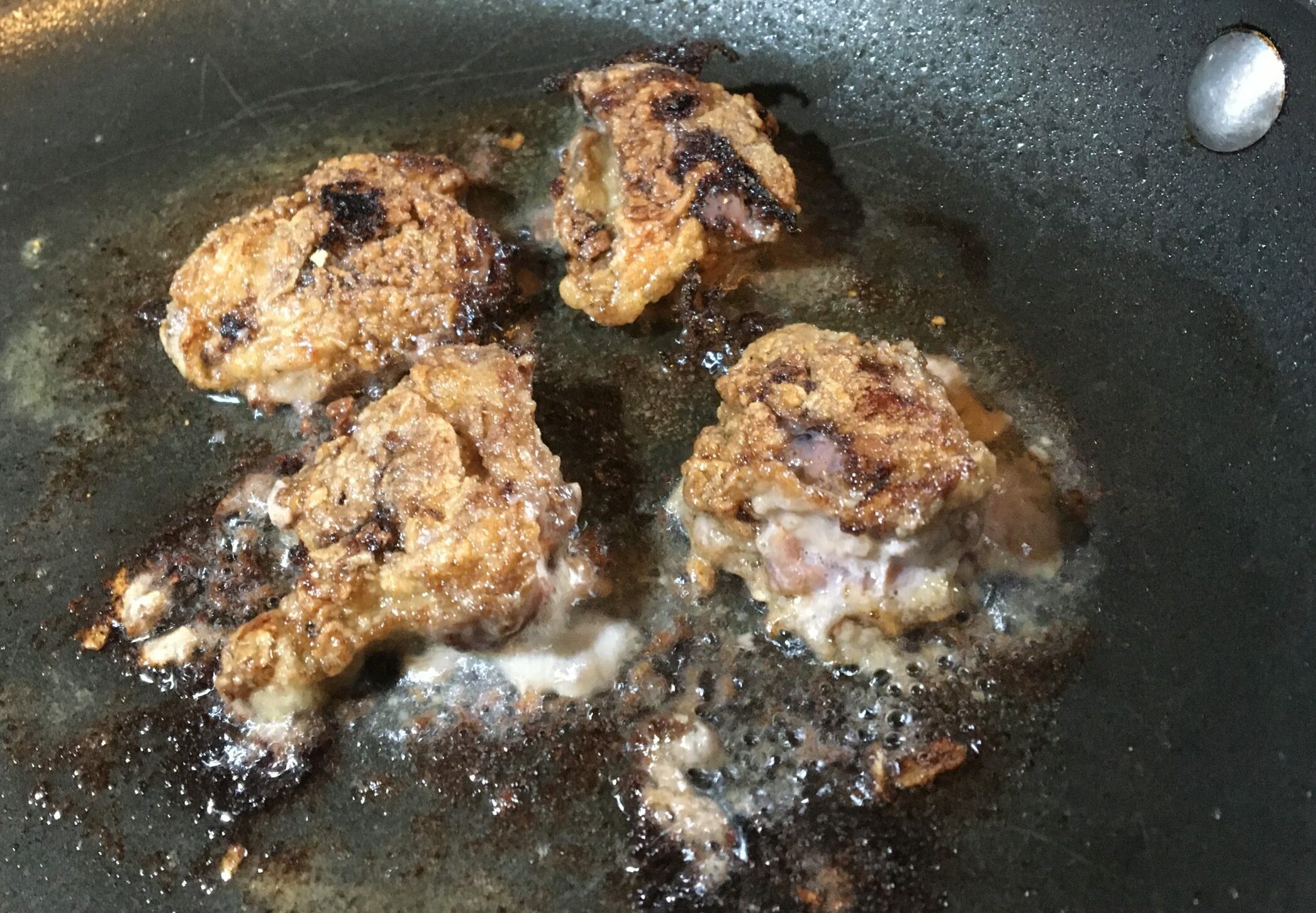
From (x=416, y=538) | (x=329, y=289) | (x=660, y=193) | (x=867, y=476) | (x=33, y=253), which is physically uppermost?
(x=660, y=193)

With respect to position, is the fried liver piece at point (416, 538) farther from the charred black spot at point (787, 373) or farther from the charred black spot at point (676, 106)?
the charred black spot at point (676, 106)

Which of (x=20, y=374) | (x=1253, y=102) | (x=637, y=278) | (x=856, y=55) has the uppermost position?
(x=1253, y=102)

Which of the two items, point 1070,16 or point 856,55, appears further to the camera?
point 856,55

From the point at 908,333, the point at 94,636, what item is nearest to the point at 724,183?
the point at 908,333

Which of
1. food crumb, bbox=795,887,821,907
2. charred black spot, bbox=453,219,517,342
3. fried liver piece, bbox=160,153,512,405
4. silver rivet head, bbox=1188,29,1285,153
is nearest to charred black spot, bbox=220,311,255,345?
fried liver piece, bbox=160,153,512,405

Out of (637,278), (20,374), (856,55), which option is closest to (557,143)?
(637,278)

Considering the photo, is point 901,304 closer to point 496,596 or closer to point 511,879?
point 496,596

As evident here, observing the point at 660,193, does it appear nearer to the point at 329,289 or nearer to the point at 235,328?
the point at 329,289

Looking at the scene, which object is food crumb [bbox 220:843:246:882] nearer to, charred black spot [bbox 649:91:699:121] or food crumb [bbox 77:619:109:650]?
food crumb [bbox 77:619:109:650]
